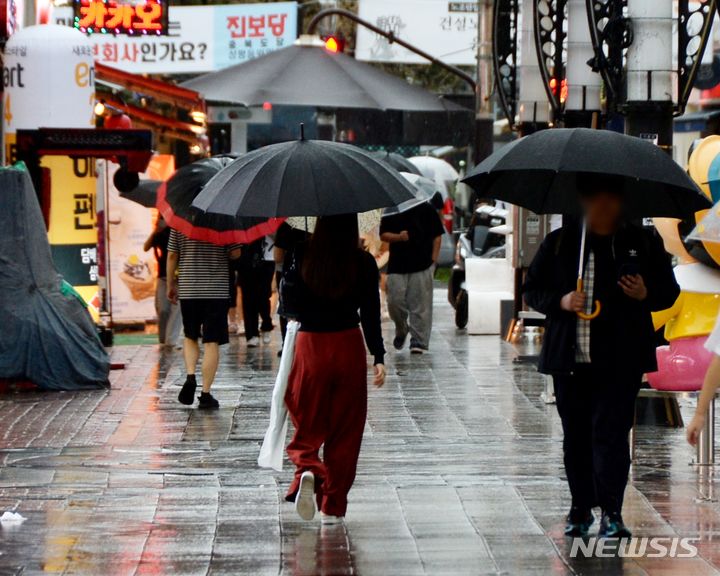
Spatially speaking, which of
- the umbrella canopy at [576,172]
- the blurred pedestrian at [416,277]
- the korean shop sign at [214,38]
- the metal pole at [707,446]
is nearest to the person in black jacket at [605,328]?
the umbrella canopy at [576,172]

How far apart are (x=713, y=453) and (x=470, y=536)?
8.28ft

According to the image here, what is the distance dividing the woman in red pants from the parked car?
1160cm

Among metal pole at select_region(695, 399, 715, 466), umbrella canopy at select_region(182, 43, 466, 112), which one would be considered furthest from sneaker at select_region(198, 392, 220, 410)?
umbrella canopy at select_region(182, 43, 466, 112)

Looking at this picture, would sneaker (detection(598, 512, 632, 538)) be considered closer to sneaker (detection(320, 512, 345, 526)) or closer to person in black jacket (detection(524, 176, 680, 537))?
person in black jacket (detection(524, 176, 680, 537))

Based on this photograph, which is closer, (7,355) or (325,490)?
(325,490)

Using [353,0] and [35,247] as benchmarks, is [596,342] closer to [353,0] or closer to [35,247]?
[35,247]

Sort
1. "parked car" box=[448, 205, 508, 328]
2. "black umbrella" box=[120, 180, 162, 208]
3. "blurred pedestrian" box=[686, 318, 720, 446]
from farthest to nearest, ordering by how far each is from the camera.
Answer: "parked car" box=[448, 205, 508, 328], "black umbrella" box=[120, 180, 162, 208], "blurred pedestrian" box=[686, 318, 720, 446]

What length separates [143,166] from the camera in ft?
50.3

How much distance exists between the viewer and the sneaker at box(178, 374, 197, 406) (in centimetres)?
1212

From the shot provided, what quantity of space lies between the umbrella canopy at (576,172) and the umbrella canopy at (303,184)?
0.51 meters

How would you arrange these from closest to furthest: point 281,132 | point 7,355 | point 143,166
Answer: point 7,355
point 143,166
point 281,132

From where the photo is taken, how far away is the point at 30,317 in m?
13.3

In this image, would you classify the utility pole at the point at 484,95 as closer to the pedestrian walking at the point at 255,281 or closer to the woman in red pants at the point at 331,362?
the pedestrian walking at the point at 255,281

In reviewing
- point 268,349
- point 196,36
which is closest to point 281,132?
point 196,36
